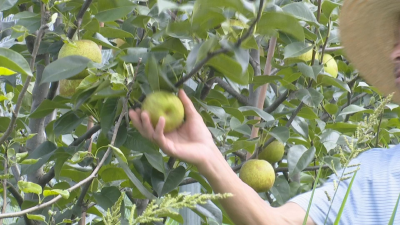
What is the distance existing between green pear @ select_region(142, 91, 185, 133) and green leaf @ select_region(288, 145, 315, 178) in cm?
46

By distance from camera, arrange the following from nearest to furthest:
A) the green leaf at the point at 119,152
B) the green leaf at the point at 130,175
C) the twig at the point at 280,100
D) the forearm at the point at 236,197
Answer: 1. the green leaf at the point at 119,152
2. the green leaf at the point at 130,175
3. the forearm at the point at 236,197
4. the twig at the point at 280,100

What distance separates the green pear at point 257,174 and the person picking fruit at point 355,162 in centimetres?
15

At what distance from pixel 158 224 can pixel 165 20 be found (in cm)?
44

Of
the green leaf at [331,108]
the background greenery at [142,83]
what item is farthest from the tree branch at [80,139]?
the green leaf at [331,108]

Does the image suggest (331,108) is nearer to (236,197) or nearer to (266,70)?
(266,70)

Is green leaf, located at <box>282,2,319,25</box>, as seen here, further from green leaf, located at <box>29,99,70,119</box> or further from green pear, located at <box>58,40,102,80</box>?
green leaf, located at <box>29,99,70,119</box>

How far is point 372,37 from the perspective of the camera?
4.25ft

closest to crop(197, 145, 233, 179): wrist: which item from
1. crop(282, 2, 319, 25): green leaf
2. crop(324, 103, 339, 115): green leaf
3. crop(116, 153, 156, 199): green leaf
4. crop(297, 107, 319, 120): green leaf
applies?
crop(116, 153, 156, 199): green leaf

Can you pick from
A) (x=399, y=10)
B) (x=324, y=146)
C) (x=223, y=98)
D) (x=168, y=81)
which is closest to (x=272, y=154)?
(x=324, y=146)

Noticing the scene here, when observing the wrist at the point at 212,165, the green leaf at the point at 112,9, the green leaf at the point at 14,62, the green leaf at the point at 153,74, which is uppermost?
the green leaf at the point at 14,62

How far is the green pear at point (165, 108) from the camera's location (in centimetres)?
91

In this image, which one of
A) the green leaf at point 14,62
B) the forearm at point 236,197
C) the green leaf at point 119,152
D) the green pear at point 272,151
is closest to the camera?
the green leaf at point 14,62

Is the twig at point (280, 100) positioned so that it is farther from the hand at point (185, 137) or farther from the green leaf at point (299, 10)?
the hand at point (185, 137)

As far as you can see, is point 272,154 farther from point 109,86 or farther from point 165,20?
point 109,86
